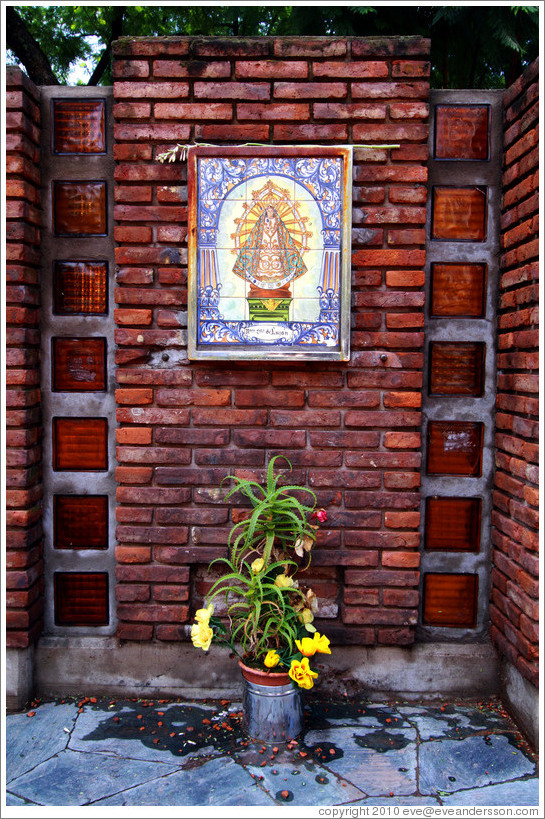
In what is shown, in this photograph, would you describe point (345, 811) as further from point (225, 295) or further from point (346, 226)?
point (346, 226)

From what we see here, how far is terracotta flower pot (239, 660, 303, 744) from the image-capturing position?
2.30 meters

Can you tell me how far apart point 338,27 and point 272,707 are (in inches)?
150

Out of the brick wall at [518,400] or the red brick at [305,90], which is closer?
the brick wall at [518,400]

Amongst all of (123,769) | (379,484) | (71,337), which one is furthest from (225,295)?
(123,769)

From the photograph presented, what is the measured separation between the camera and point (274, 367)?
8.59 ft

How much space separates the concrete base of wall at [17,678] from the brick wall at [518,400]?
233 cm

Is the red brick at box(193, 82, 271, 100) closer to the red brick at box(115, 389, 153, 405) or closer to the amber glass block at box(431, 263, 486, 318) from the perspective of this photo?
the amber glass block at box(431, 263, 486, 318)

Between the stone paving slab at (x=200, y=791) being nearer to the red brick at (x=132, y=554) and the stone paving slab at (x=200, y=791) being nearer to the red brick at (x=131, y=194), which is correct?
the red brick at (x=132, y=554)

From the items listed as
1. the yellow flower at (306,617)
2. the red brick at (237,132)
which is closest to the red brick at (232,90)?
the red brick at (237,132)

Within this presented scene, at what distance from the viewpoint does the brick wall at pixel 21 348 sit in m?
2.55

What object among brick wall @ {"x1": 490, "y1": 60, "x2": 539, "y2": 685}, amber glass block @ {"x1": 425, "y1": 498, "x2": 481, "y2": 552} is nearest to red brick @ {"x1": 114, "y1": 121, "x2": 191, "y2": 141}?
brick wall @ {"x1": 490, "y1": 60, "x2": 539, "y2": 685}

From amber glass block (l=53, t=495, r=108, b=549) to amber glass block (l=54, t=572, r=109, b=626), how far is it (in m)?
0.16

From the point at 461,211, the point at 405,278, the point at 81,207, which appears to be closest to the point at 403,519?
the point at 405,278

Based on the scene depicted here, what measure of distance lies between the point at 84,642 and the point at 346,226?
242 cm
